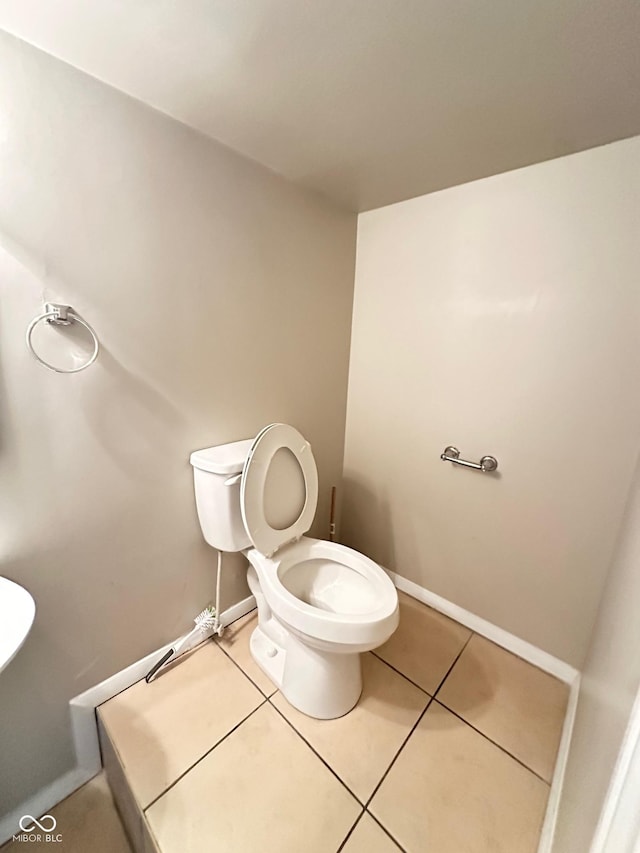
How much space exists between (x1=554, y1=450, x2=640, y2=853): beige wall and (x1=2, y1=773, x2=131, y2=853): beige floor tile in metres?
1.15

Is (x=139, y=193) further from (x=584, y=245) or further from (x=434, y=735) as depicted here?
(x=434, y=735)

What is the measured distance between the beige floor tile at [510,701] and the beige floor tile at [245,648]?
671 mm

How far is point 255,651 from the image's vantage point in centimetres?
137

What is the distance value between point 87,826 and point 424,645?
49.2 inches

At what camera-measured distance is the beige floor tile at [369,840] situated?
87 cm

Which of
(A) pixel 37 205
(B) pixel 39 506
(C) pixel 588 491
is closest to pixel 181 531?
(B) pixel 39 506

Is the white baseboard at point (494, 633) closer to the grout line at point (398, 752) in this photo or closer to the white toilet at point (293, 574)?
the grout line at point (398, 752)

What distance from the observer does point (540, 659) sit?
1401 millimetres

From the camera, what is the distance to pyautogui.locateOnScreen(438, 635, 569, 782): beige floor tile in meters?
1.12

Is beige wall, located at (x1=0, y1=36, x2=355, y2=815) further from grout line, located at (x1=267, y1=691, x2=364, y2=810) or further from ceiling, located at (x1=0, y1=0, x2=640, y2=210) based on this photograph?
grout line, located at (x1=267, y1=691, x2=364, y2=810)

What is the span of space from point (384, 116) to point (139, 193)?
2.45 ft

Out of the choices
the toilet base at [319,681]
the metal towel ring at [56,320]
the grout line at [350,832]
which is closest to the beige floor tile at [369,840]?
the grout line at [350,832]

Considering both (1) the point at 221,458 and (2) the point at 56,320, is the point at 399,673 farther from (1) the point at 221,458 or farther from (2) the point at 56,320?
(2) the point at 56,320

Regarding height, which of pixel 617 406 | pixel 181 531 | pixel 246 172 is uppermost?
pixel 246 172
